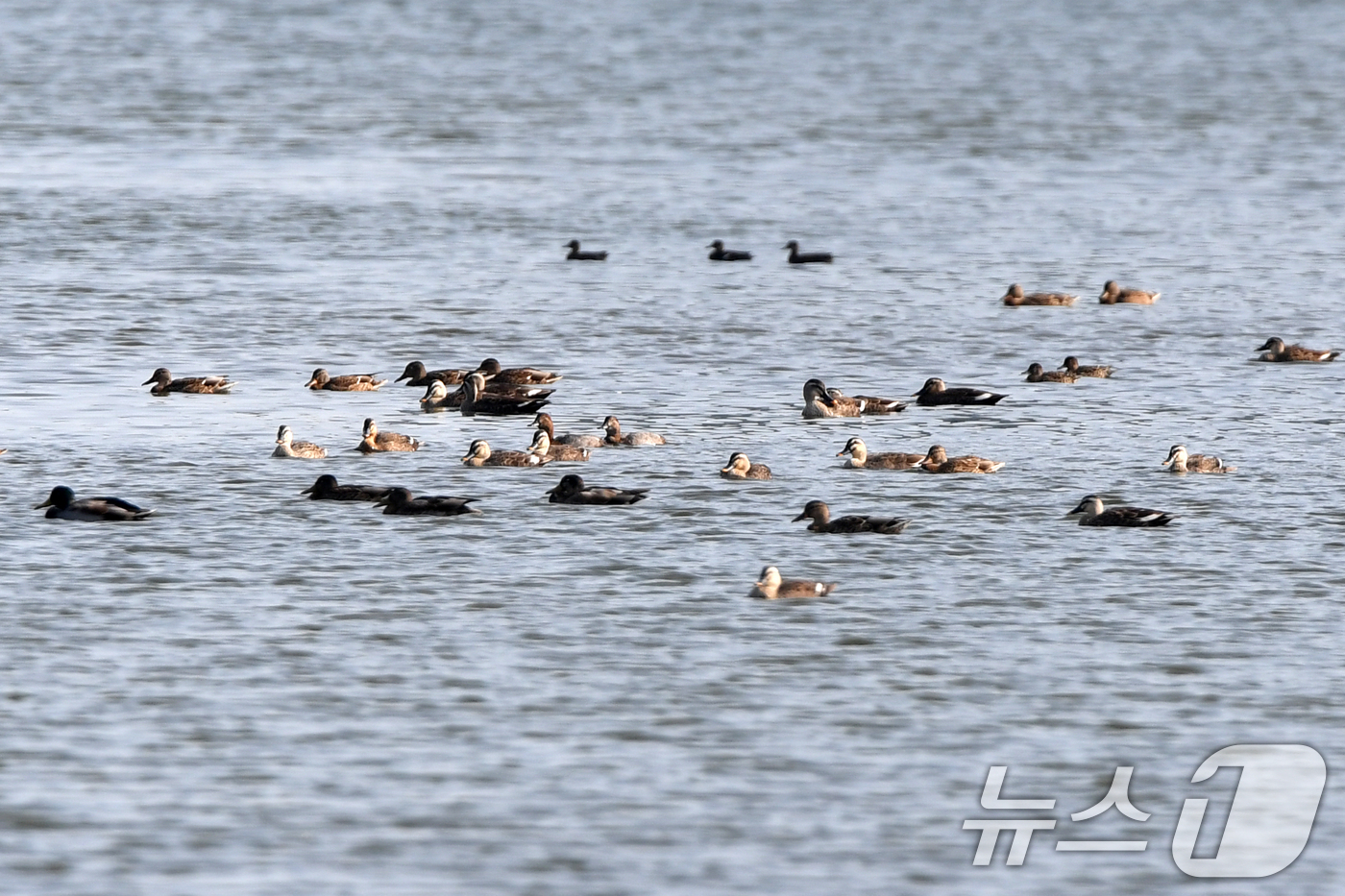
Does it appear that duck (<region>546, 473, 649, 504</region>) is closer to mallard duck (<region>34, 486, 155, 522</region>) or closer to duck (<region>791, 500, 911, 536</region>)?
duck (<region>791, 500, 911, 536</region>)

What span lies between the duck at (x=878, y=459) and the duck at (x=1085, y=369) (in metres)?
6.62

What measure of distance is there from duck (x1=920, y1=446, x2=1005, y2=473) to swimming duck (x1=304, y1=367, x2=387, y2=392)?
8060 millimetres

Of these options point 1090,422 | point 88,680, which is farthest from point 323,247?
point 88,680

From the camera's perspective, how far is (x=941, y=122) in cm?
7206

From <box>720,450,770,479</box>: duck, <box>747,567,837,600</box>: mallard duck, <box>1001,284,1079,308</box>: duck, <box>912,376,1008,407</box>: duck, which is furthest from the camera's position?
<box>1001,284,1079,308</box>: duck

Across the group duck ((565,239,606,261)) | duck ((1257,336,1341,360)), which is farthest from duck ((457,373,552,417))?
duck ((565,239,606,261))

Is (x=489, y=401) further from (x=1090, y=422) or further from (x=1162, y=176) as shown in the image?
(x=1162, y=176)

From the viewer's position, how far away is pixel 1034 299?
39.0m

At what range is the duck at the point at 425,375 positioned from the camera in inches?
1211

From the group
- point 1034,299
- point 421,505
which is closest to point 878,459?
point 421,505

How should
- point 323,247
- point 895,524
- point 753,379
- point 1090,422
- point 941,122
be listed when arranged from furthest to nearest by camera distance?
1. point 941,122
2. point 323,247
3. point 753,379
4. point 1090,422
5. point 895,524

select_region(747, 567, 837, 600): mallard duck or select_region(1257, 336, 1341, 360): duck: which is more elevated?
select_region(747, 567, 837, 600): mallard duck

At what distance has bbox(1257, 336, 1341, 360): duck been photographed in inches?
1297

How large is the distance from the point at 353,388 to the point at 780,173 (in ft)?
99.2
